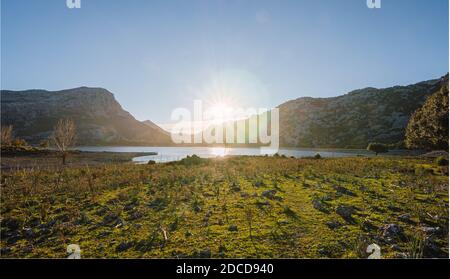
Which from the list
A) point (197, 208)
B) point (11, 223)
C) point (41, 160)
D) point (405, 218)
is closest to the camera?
point (405, 218)

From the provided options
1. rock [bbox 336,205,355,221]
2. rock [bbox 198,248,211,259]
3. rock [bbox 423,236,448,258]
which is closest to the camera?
rock [bbox 423,236,448,258]

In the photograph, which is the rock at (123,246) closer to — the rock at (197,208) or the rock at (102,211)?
the rock at (197,208)

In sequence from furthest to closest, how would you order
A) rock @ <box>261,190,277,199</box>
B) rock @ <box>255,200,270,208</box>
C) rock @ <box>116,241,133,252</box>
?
1. rock @ <box>261,190,277,199</box>
2. rock @ <box>255,200,270,208</box>
3. rock @ <box>116,241,133,252</box>

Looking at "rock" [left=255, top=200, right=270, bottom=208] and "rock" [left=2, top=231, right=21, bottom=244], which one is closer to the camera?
"rock" [left=2, top=231, right=21, bottom=244]

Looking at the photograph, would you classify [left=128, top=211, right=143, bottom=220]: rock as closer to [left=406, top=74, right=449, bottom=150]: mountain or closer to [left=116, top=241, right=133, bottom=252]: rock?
[left=116, top=241, right=133, bottom=252]: rock

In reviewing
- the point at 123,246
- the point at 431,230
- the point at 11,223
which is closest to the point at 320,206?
the point at 431,230

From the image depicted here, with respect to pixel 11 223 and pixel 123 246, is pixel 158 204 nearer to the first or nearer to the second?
pixel 123 246

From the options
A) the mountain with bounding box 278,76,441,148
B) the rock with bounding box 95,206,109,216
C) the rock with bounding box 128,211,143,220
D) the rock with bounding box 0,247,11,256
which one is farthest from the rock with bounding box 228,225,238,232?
the mountain with bounding box 278,76,441,148

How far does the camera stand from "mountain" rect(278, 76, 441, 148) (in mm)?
139375

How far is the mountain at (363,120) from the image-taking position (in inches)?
5487

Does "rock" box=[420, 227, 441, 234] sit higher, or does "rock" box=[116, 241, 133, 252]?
"rock" box=[420, 227, 441, 234]

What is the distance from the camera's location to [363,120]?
529ft

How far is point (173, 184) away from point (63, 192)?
17.8ft
